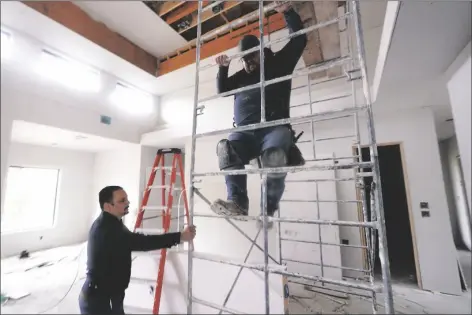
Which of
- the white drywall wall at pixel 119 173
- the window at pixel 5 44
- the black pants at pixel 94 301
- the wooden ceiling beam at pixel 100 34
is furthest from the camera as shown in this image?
the wooden ceiling beam at pixel 100 34

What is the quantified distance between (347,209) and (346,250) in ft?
1.45

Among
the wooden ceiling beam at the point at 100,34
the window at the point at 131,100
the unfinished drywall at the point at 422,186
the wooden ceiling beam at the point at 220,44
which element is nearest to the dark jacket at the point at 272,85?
the wooden ceiling beam at the point at 220,44

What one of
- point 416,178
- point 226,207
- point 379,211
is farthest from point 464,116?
point 416,178

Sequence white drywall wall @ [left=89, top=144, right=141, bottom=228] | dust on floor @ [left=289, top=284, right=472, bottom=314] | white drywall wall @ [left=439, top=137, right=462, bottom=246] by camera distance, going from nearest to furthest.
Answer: white drywall wall @ [left=89, top=144, right=141, bottom=228] < dust on floor @ [left=289, top=284, right=472, bottom=314] < white drywall wall @ [left=439, top=137, right=462, bottom=246]

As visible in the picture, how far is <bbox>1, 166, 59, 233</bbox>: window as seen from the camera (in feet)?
1.72

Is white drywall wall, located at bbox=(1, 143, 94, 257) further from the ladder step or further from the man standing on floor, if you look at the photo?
the ladder step

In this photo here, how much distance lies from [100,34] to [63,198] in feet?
6.34

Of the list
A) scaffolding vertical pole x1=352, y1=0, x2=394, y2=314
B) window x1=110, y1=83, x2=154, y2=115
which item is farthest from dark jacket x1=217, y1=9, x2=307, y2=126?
window x1=110, y1=83, x2=154, y2=115

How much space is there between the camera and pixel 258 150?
1105mm

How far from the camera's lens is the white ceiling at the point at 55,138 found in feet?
2.01

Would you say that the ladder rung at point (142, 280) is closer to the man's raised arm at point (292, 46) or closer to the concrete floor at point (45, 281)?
the concrete floor at point (45, 281)

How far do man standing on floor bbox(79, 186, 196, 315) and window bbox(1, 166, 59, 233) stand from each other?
5.5 inches

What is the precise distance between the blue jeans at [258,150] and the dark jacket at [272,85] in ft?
0.27

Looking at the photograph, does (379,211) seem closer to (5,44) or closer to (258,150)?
(258,150)
